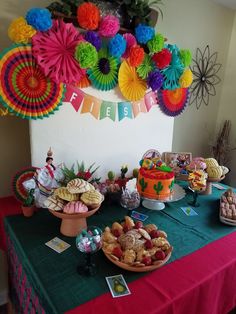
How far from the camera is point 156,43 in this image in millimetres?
1446

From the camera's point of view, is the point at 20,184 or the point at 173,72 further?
the point at 173,72

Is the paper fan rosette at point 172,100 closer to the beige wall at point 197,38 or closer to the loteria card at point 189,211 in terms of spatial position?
the beige wall at point 197,38

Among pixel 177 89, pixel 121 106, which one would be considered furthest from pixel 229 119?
pixel 121 106

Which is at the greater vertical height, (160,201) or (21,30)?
(21,30)

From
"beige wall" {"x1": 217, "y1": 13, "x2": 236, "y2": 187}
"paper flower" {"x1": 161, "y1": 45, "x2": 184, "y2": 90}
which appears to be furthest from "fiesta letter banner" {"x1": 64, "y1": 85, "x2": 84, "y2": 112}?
"beige wall" {"x1": 217, "y1": 13, "x2": 236, "y2": 187}

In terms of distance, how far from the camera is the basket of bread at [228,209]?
4.30 feet

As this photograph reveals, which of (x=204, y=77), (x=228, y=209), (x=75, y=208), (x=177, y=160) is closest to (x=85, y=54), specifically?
(x=75, y=208)

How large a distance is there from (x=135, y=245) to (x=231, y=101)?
2.26 metres

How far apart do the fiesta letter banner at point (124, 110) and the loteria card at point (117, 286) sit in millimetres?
995

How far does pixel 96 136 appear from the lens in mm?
1542

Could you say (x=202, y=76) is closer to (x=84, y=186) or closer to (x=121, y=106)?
(x=121, y=106)

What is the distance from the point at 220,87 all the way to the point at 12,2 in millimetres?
2178

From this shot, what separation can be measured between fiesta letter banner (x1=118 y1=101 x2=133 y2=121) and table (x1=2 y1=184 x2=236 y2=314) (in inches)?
25.2

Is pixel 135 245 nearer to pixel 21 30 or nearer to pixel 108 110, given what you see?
pixel 108 110
